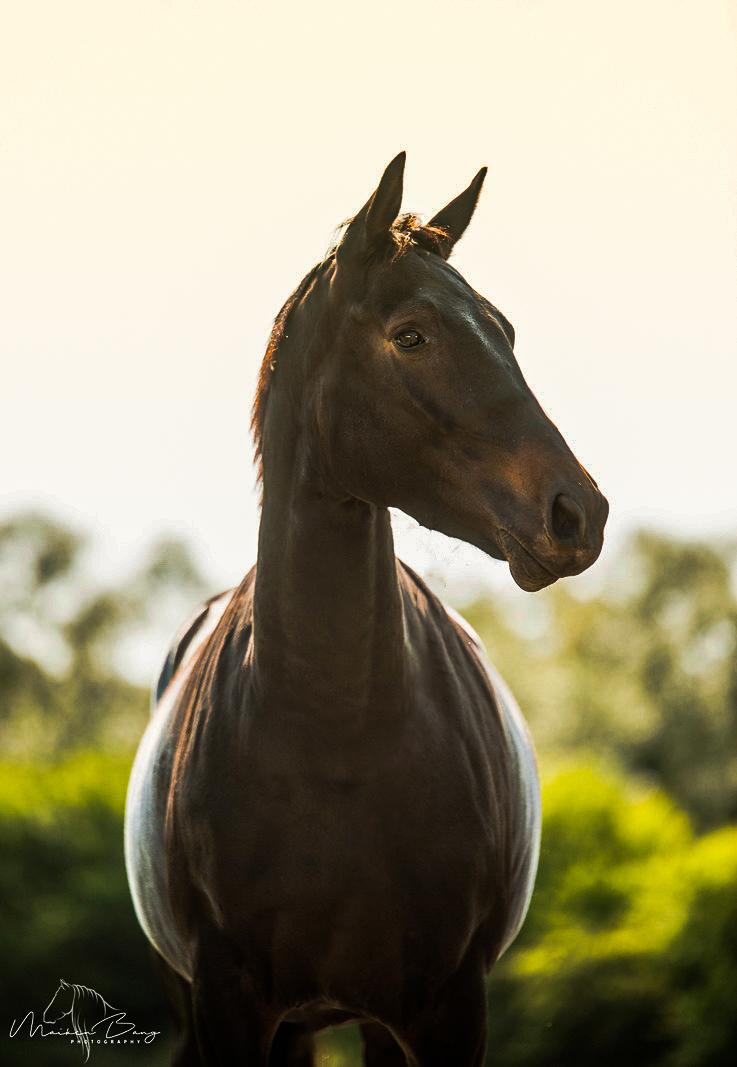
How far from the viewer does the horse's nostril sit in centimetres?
215

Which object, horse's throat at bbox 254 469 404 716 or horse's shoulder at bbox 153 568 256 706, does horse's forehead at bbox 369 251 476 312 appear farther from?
horse's shoulder at bbox 153 568 256 706

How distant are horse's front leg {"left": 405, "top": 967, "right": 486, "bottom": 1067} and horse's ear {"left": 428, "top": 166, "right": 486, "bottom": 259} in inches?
75.0

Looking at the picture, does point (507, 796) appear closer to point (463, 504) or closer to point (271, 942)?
point (271, 942)

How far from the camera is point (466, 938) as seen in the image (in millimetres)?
2791

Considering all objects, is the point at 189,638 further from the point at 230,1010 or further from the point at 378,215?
the point at 378,215

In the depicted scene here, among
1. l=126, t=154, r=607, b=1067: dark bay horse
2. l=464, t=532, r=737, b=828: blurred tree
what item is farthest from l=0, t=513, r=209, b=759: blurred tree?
l=126, t=154, r=607, b=1067: dark bay horse

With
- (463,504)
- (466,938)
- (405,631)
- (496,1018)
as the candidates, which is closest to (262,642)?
(405,631)

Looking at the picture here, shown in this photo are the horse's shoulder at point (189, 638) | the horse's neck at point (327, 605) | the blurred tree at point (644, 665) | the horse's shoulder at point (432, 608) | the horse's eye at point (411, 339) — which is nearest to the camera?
the horse's eye at point (411, 339)

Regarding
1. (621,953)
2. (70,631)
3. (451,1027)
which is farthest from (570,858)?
(70,631)

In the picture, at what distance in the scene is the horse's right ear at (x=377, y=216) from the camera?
8.09 feet

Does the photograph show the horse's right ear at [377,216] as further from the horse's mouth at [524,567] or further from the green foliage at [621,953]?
the green foliage at [621,953]

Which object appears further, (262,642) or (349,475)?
(262,642)

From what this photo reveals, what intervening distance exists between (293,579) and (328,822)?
1.93ft

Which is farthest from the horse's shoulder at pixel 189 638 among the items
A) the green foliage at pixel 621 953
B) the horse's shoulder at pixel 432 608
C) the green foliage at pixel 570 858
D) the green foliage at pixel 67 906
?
the green foliage at pixel 67 906
